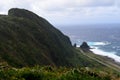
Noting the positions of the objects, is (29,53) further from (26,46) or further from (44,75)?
(44,75)

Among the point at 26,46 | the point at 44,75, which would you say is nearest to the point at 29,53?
the point at 26,46

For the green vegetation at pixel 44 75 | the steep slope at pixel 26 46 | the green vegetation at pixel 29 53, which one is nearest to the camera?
the green vegetation at pixel 44 75

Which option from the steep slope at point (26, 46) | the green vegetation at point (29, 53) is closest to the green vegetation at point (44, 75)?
the green vegetation at point (29, 53)

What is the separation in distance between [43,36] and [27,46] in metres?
21.3

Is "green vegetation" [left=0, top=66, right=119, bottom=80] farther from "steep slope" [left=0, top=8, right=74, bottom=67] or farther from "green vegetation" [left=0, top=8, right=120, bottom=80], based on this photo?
"steep slope" [left=0, top=8, right=74, bottom=67]

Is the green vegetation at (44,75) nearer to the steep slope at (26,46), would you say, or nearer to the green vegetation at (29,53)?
the green vegetation at (29,53)

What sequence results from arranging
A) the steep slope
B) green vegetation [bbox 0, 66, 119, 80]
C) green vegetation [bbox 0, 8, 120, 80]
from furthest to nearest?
the steep slope
green vegetation [bbox 0, 8, 120, 80]
green vegetation [bbox 0, 66, 119, 80]

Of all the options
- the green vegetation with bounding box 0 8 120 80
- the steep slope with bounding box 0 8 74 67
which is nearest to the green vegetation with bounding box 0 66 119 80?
the green vegetation with bounding box 0 8 120 80

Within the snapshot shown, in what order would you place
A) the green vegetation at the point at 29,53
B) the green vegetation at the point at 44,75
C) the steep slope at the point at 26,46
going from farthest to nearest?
the steep slope at the point at 26,46 → the green vegetation at the point at 29,53 → the green vegetation at the point at 44,75

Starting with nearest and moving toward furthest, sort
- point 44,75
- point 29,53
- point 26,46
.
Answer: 1. point 44,75
2. point 29,53
3. point 26,46

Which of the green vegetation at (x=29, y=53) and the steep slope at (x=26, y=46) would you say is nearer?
the green vegetation at (x=29, y=53)

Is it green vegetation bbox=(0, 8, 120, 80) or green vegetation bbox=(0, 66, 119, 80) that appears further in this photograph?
green vegetation bbox=(0, 8, 120, 80)

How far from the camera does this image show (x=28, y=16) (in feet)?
404

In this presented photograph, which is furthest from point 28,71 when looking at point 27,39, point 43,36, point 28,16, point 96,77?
point 28,16
